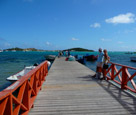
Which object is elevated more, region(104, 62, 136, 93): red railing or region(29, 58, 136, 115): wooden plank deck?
region(104, 62, 136, 93): red railing

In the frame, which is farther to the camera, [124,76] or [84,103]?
[124,76]

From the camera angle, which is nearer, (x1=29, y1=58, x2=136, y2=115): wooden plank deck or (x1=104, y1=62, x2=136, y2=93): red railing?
(x1=29, y1=58, x2=136, y2=115): wooden plank deck

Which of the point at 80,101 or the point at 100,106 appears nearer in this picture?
the point at 100,106

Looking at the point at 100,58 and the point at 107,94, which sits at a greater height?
the point at 100,58

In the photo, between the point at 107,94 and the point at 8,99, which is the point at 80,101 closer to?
the point at 107,94

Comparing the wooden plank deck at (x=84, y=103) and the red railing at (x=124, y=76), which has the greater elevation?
the red railing at (x=124, y=76)

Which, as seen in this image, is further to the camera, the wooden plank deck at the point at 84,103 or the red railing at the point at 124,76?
the red railing at the point at 124,76

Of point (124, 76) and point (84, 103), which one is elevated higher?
point (124, 76)

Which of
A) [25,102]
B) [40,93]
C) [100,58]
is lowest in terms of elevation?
[40,93]

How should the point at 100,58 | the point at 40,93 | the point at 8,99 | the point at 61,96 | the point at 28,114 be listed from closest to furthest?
the point at 8,99, the point at 28,114, the point at 61,96, the point at 40,93, the point at 100,58

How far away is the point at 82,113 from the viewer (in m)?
3.05

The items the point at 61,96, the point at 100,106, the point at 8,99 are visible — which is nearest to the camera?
the point at 8,99

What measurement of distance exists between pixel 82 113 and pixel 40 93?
1.98m

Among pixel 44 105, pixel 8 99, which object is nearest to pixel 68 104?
pixel 44 105
